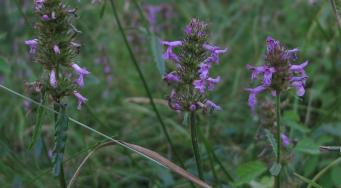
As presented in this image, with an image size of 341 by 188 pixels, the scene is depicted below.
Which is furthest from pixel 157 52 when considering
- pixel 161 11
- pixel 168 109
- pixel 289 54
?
pixel 161 11

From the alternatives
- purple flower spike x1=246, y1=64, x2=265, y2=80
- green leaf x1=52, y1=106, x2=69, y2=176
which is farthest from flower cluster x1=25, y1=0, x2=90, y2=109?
purple flower spike x1=246, y1=64, x2=265, y2=80

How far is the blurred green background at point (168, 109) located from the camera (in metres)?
2.26

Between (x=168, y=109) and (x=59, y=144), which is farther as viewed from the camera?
(x=168, y=109)

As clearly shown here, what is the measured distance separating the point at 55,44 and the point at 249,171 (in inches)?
30.6

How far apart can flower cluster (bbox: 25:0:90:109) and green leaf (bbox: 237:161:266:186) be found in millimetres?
581

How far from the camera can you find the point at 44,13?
1.70 metres

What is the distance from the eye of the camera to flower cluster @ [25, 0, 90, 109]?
5.56 feet

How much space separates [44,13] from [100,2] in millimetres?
547

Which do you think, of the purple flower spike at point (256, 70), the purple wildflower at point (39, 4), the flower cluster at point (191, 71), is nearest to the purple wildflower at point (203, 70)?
the flower cluster at point (191, 71)

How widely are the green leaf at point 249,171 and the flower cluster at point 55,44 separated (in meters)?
0.58

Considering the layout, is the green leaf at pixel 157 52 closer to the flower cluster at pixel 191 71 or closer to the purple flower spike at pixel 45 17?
the flower cluster at pixel 191 71

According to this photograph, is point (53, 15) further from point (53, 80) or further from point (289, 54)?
point (289, 54)

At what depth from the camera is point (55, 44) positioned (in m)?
1.69

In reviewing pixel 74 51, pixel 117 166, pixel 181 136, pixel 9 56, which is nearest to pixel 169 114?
pixel 181 136
